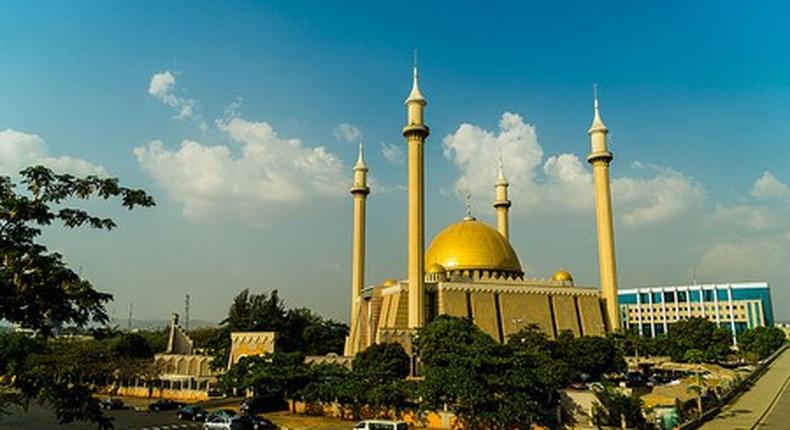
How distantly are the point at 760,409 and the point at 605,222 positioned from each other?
1274 inches

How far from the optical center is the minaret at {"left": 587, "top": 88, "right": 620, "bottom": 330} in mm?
60438

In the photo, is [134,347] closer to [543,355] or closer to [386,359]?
[386,359]

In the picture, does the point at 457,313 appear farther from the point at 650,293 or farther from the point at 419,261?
the point at 650,293

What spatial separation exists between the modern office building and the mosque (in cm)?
5248

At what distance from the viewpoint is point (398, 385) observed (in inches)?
1182

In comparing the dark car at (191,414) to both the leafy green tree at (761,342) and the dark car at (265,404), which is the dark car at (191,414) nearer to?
the dark car at (265,404)

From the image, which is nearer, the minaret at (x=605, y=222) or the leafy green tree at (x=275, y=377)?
the leafy green tree at (x=275, y=377)

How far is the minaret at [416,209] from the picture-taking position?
4791cm

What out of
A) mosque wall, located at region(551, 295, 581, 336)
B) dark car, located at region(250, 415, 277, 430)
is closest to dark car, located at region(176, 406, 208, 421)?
dark car, located at region(250, 415, 277, 430)

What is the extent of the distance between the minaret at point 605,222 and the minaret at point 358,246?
24.0 metres

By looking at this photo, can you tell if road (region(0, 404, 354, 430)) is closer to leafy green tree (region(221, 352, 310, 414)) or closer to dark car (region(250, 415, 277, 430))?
dark car (region(250, 415, 277, 430))

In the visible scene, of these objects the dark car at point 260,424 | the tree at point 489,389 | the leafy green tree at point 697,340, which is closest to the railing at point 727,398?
the tree at point 489,389

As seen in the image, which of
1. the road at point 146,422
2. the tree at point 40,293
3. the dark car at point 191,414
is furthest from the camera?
the dark car at point 191,414

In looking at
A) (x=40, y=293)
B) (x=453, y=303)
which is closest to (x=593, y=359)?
(x=453, y=303)
